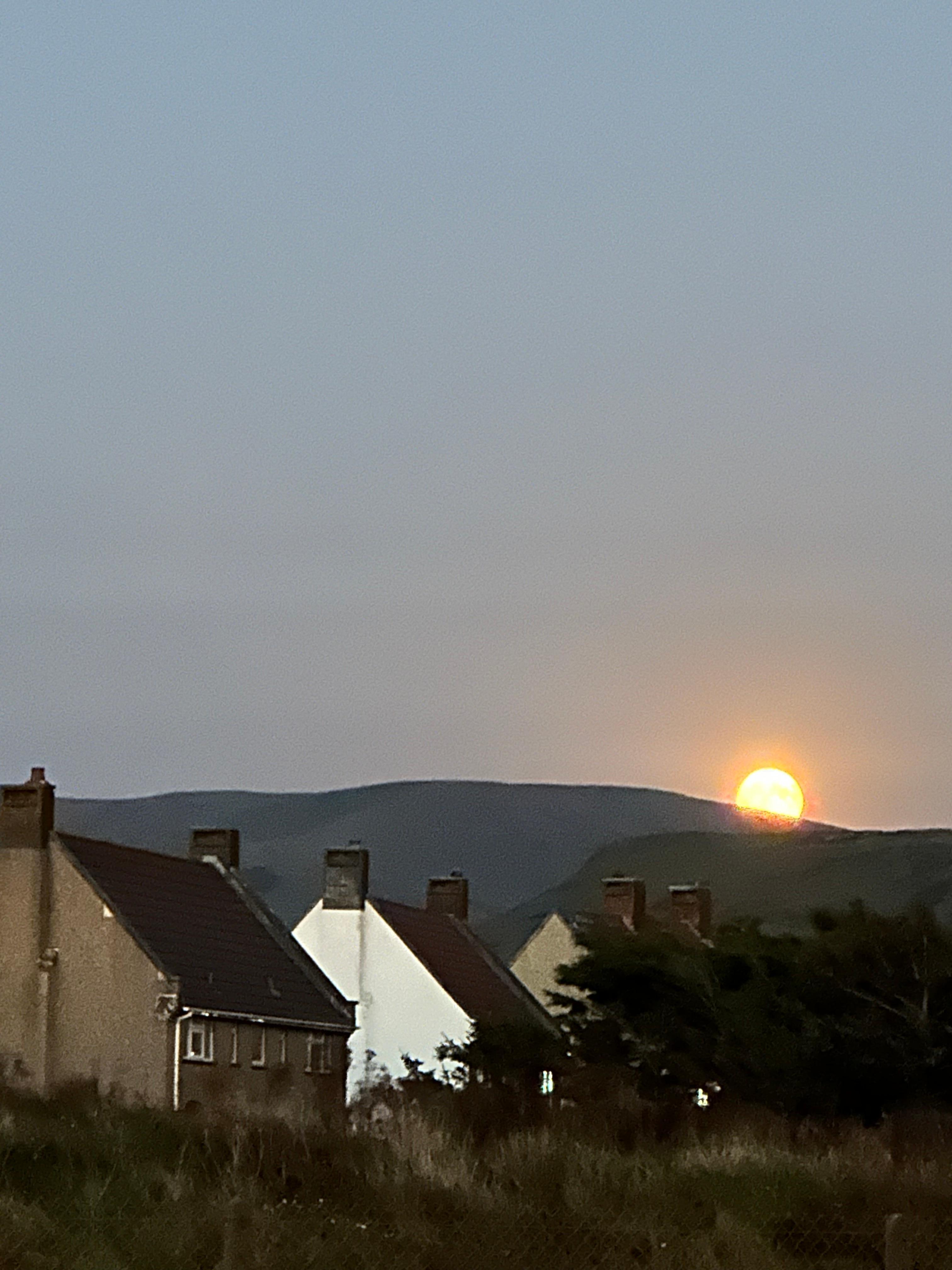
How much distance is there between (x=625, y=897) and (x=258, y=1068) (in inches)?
1017

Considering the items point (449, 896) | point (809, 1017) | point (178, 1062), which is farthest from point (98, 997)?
point (449, 896)

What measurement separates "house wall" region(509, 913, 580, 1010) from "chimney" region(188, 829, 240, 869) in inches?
669

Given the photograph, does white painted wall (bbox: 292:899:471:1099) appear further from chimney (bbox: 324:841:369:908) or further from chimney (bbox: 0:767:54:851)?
chimney (bbox: 0:767:54:851)

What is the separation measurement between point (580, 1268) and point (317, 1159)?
7.00 meters

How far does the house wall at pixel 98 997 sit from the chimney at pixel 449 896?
25421 mm

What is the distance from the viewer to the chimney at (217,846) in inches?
2936

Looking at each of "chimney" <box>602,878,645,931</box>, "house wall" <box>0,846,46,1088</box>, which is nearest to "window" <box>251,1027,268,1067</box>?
"house wall" <box>0,846,46,1088</box>

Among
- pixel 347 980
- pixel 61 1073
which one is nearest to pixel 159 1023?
pixel 61 1073

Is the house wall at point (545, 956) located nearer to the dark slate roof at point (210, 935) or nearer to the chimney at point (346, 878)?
the chimney at point (346, 878)

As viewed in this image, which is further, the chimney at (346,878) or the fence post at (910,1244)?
the chimney at (346,878)

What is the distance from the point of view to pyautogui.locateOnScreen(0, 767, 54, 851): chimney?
209 feet

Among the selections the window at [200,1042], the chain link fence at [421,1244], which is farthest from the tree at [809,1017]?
the chain link fence at [421,1244]

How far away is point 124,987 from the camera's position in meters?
62.0

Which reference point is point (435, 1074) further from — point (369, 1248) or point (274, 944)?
point (369, 1248)
